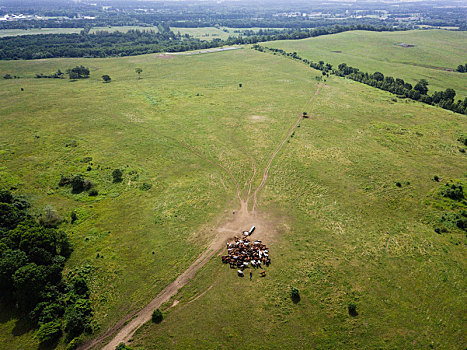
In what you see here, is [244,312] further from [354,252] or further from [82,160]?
[82,160]

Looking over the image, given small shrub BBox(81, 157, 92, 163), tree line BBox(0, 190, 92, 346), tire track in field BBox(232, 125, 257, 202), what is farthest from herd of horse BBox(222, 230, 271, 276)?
small shrub BBox(81, 157, 92, 163)

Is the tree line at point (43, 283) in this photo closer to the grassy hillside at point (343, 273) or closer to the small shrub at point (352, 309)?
the grassy hillside at point (343, 273)

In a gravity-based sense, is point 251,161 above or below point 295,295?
above

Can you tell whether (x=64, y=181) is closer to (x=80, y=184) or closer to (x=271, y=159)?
(x=80, y=184)

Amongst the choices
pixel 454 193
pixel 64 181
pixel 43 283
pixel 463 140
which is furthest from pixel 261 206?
pixel 463 140

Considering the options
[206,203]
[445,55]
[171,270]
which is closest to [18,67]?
[206,203]

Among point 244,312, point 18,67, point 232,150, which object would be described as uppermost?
point 18,67
